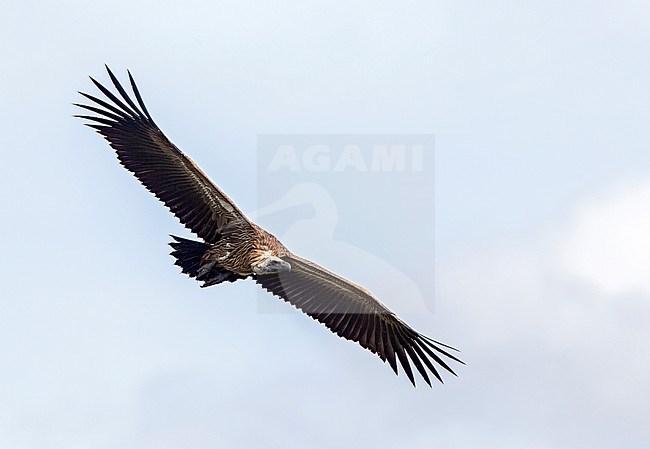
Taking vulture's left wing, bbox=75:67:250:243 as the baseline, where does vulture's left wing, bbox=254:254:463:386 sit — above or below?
below

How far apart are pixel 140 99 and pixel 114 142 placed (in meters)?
0.96

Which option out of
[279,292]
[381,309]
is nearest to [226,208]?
[279,292]

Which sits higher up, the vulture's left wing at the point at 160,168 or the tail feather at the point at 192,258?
the vulture's left wing at the point at 160,168

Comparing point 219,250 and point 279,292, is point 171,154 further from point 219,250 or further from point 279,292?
point 279,292

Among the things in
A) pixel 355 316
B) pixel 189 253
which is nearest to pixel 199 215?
pixel 189 253

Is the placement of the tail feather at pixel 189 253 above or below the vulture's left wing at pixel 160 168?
below

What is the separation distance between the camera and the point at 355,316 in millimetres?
18516

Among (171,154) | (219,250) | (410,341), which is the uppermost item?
(171,154)

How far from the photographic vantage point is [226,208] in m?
17.3

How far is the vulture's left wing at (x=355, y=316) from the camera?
18031mm

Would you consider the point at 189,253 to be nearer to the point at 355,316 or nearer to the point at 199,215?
the point at 199,215

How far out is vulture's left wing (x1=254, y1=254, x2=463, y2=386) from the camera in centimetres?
1803

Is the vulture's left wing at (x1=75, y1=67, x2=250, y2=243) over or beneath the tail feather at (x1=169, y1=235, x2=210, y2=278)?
over

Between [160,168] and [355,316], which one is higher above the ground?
[160,168]
